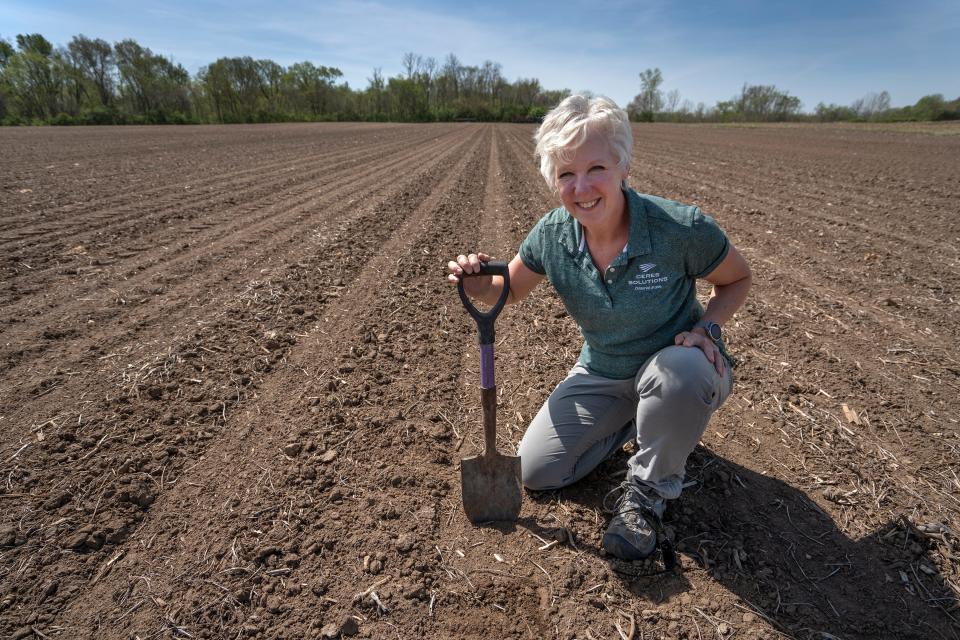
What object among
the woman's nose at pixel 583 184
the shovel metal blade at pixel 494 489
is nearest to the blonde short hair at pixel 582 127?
the woman's nose at pixel 583 184

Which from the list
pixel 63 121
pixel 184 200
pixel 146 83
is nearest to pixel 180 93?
pixel 146 83

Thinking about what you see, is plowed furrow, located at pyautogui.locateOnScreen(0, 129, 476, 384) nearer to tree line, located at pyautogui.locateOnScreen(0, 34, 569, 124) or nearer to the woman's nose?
the woman's nose

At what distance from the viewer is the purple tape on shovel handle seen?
2211mm

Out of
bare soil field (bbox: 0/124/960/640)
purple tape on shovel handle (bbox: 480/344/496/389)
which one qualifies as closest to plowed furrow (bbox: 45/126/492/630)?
bare soil field (bbox: 0/124/960/640)

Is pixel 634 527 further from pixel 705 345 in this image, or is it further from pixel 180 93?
pixel 180 93

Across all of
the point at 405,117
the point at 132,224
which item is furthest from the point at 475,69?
the point at 132,224

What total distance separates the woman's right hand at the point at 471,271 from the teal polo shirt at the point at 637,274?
289 millimetres

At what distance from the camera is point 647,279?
2164 mm

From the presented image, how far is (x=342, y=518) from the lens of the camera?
2.31m

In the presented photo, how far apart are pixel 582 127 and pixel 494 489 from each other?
5.55ft

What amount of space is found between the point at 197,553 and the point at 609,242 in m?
2.33

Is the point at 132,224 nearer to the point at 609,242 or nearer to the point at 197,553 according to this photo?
the point at 197,553

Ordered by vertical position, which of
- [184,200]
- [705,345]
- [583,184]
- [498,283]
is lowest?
[184,200]

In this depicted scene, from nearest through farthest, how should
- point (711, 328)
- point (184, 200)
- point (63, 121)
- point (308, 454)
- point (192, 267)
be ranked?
1. point (711, 328)
2. point (308, 454)
3. point (192, 267)
4. point (184, 200)
5. point (63, 121)
